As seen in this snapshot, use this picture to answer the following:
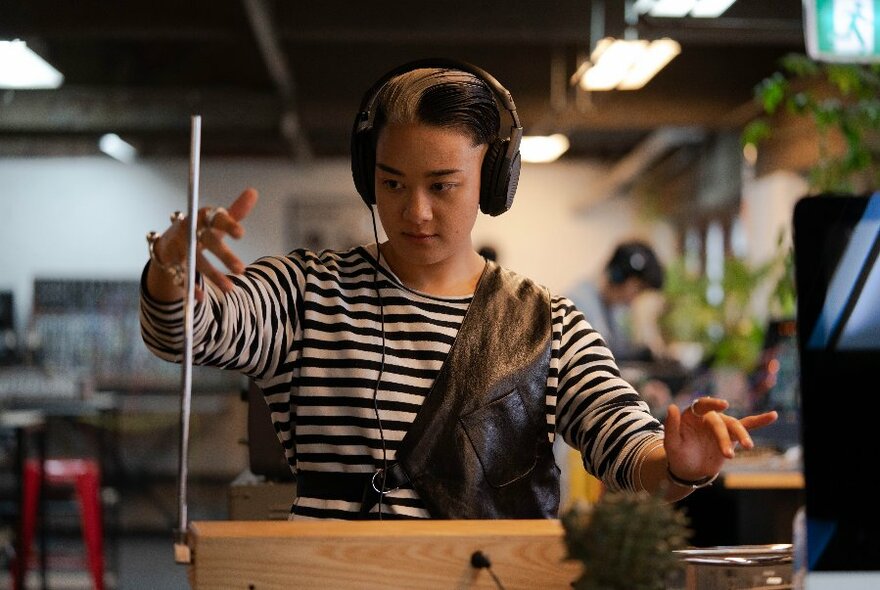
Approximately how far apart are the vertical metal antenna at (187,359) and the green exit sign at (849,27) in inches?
75.6

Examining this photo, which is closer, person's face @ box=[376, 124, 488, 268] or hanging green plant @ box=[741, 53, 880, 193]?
person's face @ box=[376, 124, 488, 268]

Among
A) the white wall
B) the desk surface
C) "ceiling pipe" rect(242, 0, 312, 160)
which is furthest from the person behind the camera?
the white wall

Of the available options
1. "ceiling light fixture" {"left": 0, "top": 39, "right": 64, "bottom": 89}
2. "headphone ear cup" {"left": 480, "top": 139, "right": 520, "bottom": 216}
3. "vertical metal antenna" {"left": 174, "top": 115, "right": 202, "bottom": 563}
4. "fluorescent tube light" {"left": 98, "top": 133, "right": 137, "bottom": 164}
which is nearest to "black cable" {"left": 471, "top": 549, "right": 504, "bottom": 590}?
"vertical metal antenna" {"left": 174, "top": 115, "right": 202, "bottom": 563}

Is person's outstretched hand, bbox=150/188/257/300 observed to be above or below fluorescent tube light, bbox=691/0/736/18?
below

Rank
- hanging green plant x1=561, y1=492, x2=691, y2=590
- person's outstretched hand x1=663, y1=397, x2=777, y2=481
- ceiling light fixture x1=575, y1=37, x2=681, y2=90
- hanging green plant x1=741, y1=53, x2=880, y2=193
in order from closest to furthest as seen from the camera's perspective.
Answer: hanging green plant x1=561, y1=492, x2=691, y2=590 → person's outstretched hand x1=663, y1=397, x2=777, y2=481 → hanging green plant x1=741, y1=53, x2=880, y2=193 → ceiling light fixture x1=575, y1=37, x2=681, y2=90

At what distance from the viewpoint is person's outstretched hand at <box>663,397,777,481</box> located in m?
1.16

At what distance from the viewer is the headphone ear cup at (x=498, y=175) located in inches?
59.7

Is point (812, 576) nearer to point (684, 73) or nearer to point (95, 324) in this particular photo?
point (95, 324)

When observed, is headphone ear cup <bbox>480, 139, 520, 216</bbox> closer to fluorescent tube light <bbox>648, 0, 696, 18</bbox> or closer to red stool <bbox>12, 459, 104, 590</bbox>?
fluorescent tube light <bbox>648, 0, 696, 18</bbox>

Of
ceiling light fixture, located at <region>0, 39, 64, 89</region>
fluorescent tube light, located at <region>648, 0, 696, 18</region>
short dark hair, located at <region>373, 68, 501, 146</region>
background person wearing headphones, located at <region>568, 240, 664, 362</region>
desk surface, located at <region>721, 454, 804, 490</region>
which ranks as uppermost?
ceiling light fixture, located at <region>0, 39, 64, 89</region>

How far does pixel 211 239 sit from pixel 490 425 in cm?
44

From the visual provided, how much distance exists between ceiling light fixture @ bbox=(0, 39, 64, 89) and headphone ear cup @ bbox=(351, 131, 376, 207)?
20.5 feet

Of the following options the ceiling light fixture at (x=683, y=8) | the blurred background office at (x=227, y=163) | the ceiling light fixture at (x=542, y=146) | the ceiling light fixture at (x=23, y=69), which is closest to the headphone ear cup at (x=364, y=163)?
the ceiling light fixture at (x=683, y=8)

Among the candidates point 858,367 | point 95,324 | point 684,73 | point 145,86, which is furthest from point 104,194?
point 858,367
